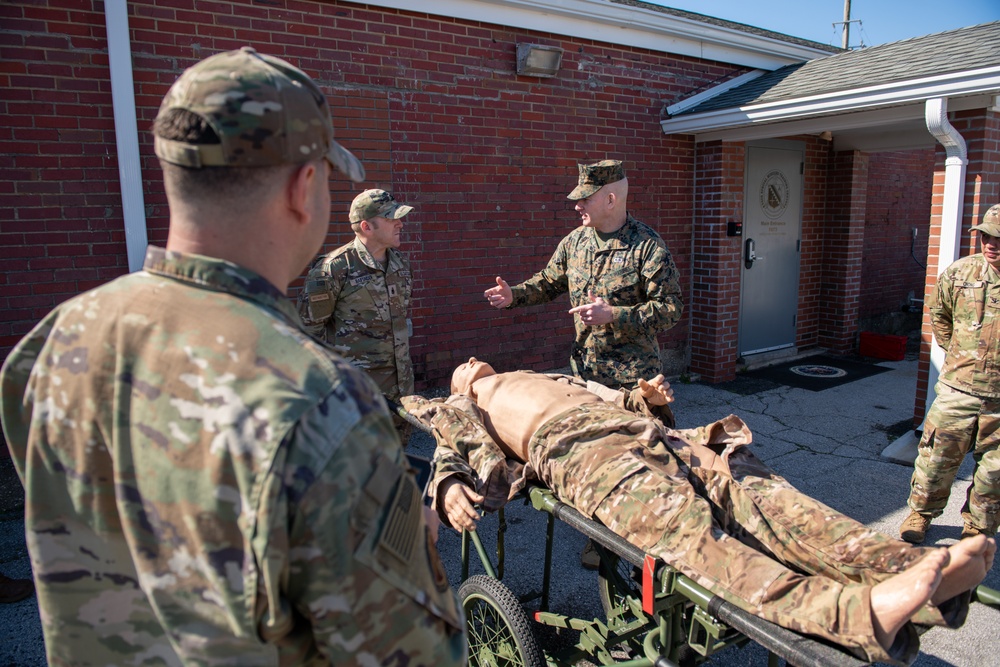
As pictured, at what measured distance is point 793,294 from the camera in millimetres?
8070

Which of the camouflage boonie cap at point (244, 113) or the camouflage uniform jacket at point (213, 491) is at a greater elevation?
the camouflage boonie cap at point (244, 113)

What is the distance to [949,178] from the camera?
5148mm

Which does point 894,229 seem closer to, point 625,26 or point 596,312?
point 625,26

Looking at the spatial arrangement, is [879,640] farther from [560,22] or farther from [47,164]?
[560,22]

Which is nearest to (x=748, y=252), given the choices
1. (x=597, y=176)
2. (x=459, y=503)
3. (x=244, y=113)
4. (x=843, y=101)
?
(x=843, y=101)

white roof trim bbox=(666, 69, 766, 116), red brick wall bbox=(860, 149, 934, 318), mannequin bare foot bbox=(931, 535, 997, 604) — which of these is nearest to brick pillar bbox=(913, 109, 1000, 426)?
white roof trim bbox=(666, 69, 766, 116)

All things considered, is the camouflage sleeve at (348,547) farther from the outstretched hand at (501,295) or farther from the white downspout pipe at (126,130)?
the white downspout pipe at (126,130)

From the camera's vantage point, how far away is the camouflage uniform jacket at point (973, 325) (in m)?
3.70

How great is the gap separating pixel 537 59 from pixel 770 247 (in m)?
3.63

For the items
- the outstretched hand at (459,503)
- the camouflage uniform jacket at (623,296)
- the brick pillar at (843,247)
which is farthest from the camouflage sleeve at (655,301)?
the brick pillar at (843,247)

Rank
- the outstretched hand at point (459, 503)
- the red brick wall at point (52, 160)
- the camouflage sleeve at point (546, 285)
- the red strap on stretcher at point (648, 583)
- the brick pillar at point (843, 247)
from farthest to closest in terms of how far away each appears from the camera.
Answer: the brick pillar at point (843, 247) < the camouflage sleeve at point (546, 285) < the red brick wall at point (52, 160) < the outstretched hand at point (459, 503) < the red strap on stretcher at point (648, 583)

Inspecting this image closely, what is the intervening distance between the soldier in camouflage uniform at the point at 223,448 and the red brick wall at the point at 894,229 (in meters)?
9.43

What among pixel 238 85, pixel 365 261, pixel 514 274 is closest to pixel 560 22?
pixel 514 274

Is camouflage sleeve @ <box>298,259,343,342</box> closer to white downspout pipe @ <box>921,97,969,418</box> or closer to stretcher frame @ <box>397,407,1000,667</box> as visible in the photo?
stretcher frame @ <box>397,407,1000,667</box>
